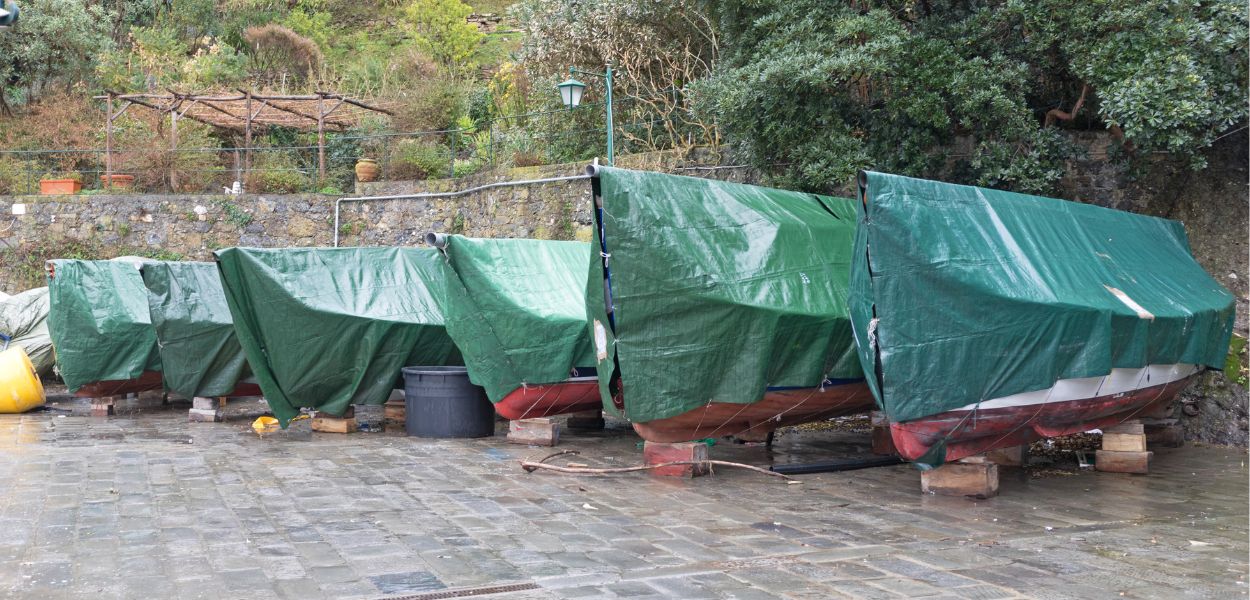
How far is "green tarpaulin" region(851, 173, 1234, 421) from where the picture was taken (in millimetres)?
6598

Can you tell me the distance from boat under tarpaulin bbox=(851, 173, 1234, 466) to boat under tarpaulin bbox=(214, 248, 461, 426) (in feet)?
16.4

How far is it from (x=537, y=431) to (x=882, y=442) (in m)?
3.21

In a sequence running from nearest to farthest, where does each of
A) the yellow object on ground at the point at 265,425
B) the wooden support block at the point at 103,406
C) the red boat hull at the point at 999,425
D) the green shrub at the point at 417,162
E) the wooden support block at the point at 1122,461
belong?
the red boat hull at the point at 999,425
the wooden support block at the point at 1122,461
the yellow object on ground at the point at 265,425
the wooden support block at the point at 103,406
the green shrub at the point at 417,162

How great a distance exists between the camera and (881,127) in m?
11.7

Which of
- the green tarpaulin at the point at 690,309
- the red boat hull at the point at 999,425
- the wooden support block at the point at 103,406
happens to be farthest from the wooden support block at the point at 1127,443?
the wooden support block at the point at 103,406

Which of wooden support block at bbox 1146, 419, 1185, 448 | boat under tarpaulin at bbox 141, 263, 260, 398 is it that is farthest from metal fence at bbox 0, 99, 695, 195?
wooden support block at bbox 1146, 419, 1185, 448

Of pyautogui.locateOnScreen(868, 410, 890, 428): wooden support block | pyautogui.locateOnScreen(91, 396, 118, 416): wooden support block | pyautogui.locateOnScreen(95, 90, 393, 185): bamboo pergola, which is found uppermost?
pyautogui.locateOnScreen(95, 90, 393, 185): bamboo pergola

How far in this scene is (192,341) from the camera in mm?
11766

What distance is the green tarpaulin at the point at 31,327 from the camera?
1518cm

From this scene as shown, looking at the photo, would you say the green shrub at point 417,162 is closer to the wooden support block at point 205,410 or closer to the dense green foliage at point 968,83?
the dense green foliage at point 968,83

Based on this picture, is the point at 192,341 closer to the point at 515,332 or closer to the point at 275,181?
the point at 515,332

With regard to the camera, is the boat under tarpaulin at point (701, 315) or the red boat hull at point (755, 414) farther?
the red boat hull at point (755, 414)

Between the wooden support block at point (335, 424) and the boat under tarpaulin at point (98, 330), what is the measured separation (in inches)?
124

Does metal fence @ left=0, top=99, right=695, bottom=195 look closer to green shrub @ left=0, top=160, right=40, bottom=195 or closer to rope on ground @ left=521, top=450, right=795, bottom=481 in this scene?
green shrub @ left=0, top=160, right=40, bottom=195
